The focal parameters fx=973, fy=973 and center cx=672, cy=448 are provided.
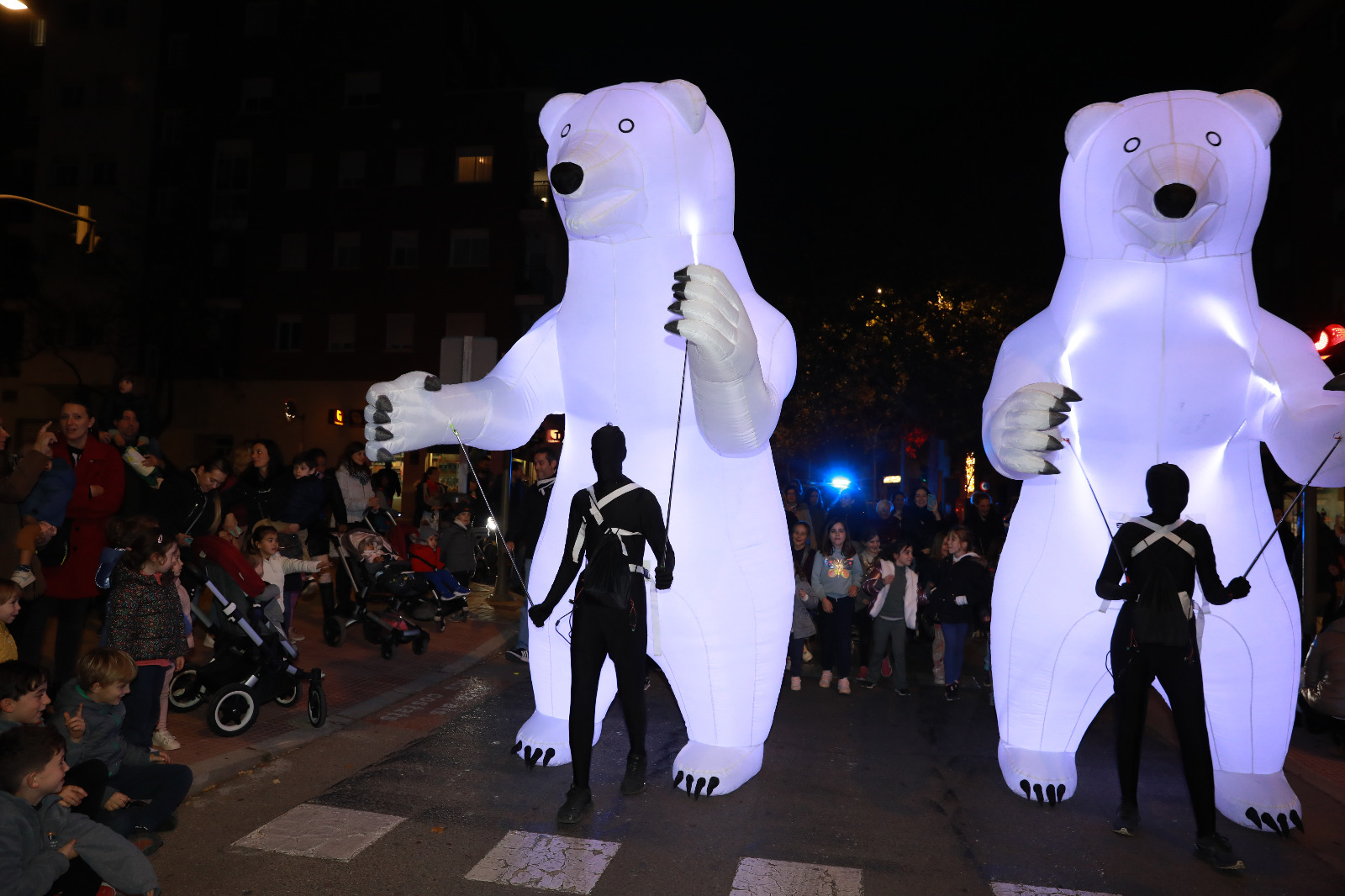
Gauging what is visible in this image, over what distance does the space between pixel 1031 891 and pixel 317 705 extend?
4151mm

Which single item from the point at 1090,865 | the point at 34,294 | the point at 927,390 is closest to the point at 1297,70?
the point at 927,390

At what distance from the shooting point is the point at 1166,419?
4.56m

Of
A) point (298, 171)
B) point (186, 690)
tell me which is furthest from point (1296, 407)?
point (298, 171)

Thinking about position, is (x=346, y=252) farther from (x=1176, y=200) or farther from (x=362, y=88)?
(x=1176, y=200)

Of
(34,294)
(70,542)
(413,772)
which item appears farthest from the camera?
(34,294)

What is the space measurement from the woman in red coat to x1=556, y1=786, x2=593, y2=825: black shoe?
3327 mm

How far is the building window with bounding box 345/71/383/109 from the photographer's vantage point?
1050 inches

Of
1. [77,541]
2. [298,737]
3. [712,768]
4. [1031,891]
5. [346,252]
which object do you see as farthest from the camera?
[346,252]

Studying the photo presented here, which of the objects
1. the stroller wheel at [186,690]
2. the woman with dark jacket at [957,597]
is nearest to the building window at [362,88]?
the woman with dark jacket at [957,597]

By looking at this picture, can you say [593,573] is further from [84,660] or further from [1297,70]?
[1297,70]

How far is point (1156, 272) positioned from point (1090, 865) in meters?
2.70

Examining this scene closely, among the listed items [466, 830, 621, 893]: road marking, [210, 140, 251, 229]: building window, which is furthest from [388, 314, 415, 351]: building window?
[466, 830, 621, 893]: road marking

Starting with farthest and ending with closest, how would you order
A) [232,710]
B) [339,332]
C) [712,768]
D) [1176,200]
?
[339,332] → [232,710] → [712,768] → [1176,200]

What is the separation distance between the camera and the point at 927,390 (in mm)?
19078
